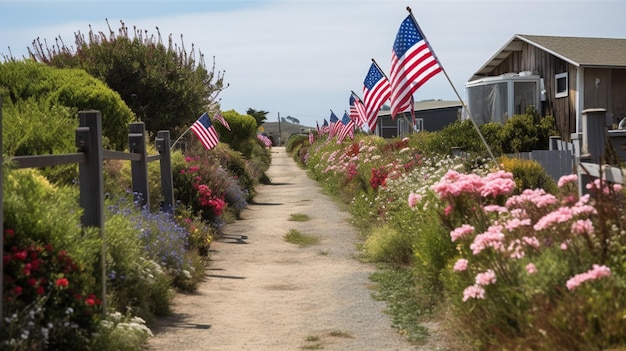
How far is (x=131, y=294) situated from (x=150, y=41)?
53.9 feet

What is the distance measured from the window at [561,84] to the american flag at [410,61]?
1600 centimetres

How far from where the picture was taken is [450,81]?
10.9m

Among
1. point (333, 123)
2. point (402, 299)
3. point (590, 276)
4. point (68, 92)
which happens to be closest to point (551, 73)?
point (333, 123)

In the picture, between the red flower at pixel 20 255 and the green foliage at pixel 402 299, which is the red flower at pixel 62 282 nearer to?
the red flower at pixel 20 255

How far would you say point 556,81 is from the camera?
93.1ft

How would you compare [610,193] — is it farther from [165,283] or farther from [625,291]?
[165,283]

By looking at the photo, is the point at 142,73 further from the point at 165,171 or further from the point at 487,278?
the point at 487,278

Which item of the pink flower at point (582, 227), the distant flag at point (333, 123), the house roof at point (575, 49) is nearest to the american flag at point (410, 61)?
the pink flower at point (582, 227)

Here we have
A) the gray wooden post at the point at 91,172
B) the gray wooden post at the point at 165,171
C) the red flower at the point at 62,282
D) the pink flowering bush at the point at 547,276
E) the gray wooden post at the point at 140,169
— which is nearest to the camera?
the pink flowering bush at the point at 547,276

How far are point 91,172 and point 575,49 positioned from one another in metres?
24.0

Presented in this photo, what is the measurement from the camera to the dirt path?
7652mm

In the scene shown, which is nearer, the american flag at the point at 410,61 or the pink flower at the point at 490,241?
the pink flower at the point at 490,241

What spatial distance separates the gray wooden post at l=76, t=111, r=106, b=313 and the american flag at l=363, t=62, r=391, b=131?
44.6 ft

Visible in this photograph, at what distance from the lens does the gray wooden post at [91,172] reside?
24.3 feet
